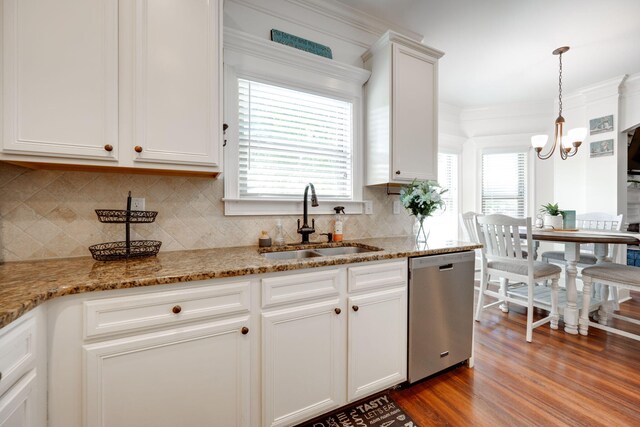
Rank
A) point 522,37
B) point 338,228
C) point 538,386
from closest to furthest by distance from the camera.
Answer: point 538,386 → point 338,228 → point 522,37

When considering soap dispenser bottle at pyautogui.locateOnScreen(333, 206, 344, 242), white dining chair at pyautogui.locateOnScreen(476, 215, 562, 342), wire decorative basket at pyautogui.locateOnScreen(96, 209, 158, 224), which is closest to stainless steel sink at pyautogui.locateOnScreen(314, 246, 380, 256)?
soap dispenser bottle at pyautogui.locateOnScreen(333, 206, 344, 242)

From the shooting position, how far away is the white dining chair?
2.57 meters

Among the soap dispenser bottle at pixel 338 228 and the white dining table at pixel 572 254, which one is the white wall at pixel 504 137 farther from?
the soap dispenser bottle at pixel 338 228

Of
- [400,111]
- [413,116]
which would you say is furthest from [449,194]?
[400,111]

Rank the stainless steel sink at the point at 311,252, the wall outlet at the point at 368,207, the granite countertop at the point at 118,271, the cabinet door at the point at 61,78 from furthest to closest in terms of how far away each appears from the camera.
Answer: the wall outlet at the point at 368,207 < the stainless steel sink at the point at 311,252 < the cabinet door at the point at 61,78 < the granite countertop at the point at 118,271

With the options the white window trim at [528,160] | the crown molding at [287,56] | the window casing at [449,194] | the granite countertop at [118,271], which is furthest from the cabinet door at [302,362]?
the white window trim at [528,160]

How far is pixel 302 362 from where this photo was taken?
1469 millimetres

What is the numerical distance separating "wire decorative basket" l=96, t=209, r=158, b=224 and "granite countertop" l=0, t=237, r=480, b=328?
0.22 metres

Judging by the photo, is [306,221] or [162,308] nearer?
[162,308]

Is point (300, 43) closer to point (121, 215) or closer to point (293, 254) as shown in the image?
point (293, 254)

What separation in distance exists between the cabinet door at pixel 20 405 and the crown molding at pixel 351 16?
2604mm

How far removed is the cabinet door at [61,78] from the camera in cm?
120

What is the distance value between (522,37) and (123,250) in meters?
3.74

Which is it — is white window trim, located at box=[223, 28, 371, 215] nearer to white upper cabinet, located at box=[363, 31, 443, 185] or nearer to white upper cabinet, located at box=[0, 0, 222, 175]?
white upper cabinet, located at box=[363, 31, 443, 185]
